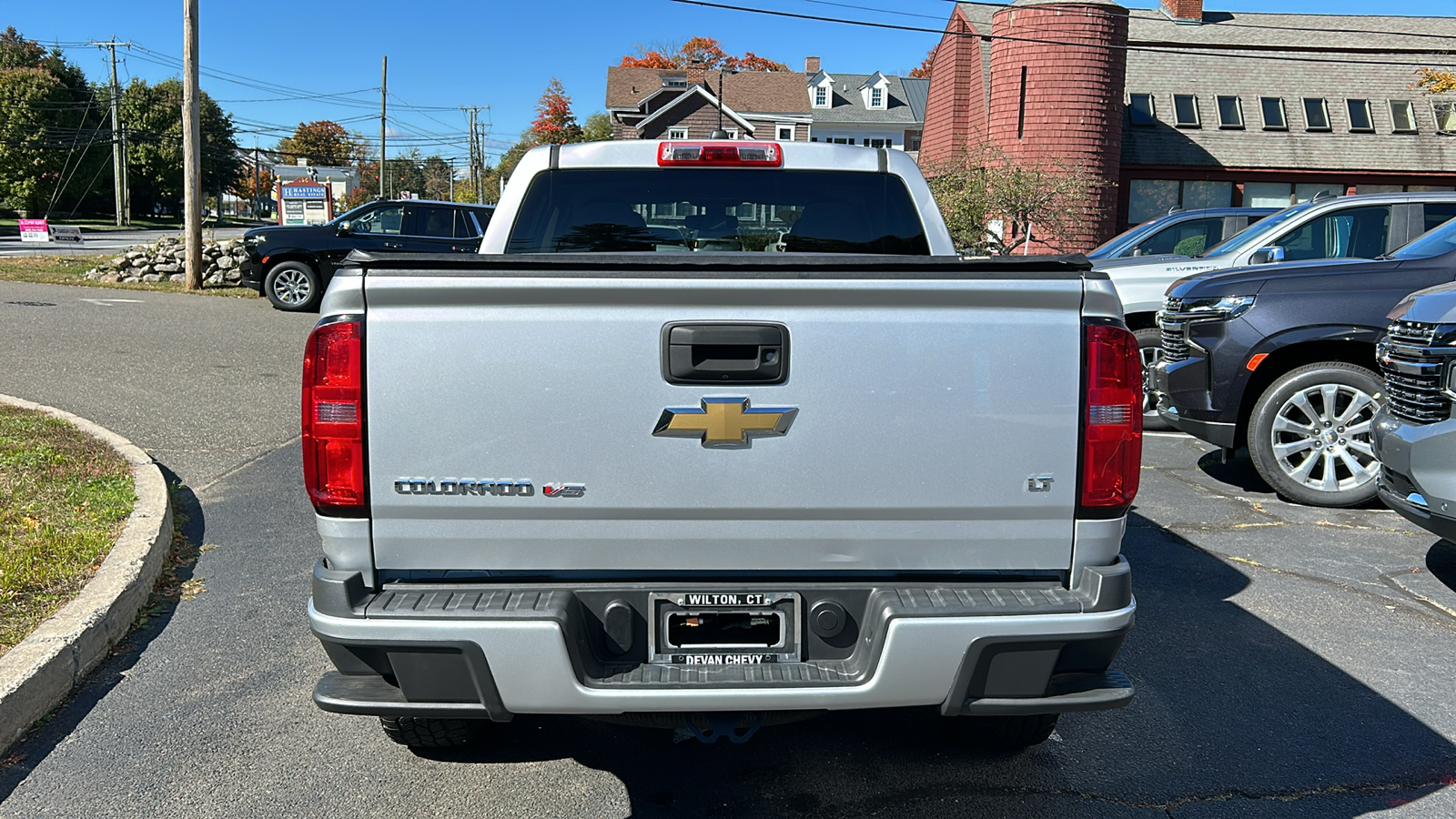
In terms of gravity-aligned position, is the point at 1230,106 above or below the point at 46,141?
below

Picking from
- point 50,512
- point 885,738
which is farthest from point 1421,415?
point 50,512

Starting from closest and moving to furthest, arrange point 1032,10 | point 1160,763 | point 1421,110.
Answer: point 1160,763 < point 1032,10 < point 1421,110

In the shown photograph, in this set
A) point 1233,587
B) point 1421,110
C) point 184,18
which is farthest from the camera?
point 1421,110

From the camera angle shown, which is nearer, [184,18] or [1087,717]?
[1087,717]

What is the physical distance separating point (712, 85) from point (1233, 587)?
69.0 metres

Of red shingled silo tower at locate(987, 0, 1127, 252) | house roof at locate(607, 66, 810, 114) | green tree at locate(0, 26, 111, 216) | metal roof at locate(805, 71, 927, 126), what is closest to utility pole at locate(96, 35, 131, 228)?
green tree at locate(0, 26, 111, 216)

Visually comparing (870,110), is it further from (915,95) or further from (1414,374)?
(1414,374)

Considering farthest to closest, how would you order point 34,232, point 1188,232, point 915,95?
1. point 915,95
2. point 34,232
3. point 1188,232

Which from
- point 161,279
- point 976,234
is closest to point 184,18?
point 161,279

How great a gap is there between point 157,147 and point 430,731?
276 feet

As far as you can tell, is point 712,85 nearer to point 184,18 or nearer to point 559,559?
point 184,18

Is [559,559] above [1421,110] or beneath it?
beneath

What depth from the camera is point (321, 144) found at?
11938 centimetres

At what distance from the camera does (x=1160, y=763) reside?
11.6 ft
